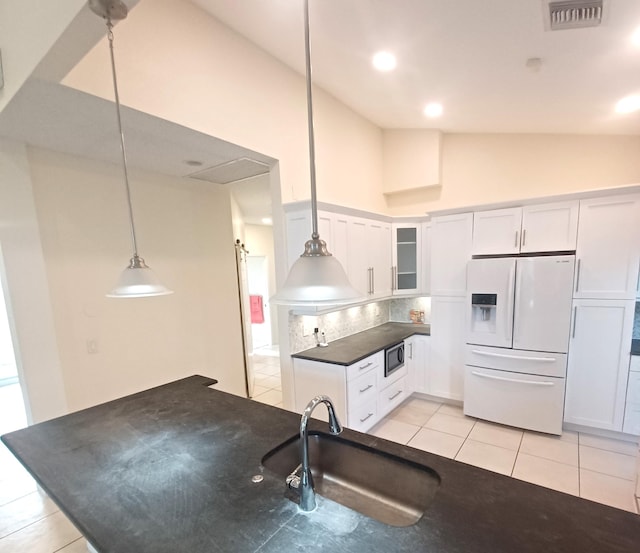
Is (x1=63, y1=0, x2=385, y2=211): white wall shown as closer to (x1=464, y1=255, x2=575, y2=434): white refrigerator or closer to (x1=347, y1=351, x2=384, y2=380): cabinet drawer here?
(x1=347, y1=351, x2=384, y2=380): cabinet drawer

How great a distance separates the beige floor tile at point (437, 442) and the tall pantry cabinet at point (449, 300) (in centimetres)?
66

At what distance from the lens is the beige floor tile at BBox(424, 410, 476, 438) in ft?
10.3

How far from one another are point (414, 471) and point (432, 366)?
2.65 m

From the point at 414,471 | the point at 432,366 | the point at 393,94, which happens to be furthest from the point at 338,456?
the point at 393,94

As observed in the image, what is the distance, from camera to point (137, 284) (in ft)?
5.49

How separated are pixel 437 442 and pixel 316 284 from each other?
8.74ft

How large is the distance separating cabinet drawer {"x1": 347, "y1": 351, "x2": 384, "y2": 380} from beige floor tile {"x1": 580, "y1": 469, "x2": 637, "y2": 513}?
1747mm

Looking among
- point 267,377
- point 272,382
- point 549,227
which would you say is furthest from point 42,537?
point 549,227

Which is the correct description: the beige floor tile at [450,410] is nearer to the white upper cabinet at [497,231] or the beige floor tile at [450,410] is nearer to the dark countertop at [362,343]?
the dark countertop at [362,343]

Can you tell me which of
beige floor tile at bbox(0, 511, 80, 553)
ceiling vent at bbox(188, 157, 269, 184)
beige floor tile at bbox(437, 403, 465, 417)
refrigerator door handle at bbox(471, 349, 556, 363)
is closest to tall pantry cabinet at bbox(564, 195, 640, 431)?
refrigerator door handle at bbox(471, 349, 556, 363)

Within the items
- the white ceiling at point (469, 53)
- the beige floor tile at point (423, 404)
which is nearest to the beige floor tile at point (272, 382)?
the beige floor tile at point (423, 404)

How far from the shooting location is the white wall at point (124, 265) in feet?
8.22

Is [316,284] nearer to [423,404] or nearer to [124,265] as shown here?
[124,265]

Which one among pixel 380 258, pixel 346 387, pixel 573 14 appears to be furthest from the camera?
pixel 380 258
